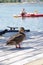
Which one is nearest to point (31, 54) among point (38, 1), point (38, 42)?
point (38, 42)

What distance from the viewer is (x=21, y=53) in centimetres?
667

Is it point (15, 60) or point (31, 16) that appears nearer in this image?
point (15, 60)

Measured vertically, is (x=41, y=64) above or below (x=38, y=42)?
above

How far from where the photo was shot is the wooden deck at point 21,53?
5.82 meters

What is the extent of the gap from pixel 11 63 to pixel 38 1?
139 metres

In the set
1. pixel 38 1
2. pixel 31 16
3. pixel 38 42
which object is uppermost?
pixel 38 42

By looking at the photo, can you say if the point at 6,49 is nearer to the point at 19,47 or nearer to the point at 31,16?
the point at 19,47

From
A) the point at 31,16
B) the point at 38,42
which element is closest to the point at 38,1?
the point at 31,16

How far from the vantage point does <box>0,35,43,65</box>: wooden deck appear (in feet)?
19.1

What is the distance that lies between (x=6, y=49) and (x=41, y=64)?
1.98 m

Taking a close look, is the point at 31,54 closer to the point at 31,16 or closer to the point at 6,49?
the point at 6,49

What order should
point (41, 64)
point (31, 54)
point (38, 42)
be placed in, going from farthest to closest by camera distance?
1. point (38, 42)
2. point (31, 54)
3. point (41, 64)

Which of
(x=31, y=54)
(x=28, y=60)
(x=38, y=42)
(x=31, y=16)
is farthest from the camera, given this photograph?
(x=31, y=16)

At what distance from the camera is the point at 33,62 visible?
221 inches
